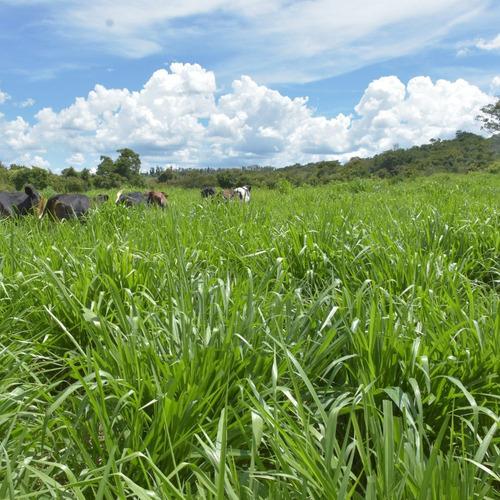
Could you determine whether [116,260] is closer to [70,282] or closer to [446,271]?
[70,282]

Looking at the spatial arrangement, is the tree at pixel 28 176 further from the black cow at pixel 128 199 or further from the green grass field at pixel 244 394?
the green grass field at pixel 244 394

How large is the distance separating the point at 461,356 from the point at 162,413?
3.38ft

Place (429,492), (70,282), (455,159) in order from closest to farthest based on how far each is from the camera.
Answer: (429,492)
(70,282)
(455,159)

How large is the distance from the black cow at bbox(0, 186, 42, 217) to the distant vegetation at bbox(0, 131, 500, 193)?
2051cm

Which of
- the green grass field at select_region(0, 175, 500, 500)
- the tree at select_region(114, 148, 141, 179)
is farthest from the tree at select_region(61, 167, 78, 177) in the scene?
the green grass field at select_region(0, 175, 500, 500)

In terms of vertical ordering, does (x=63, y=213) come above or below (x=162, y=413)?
above

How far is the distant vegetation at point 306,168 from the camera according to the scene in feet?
100

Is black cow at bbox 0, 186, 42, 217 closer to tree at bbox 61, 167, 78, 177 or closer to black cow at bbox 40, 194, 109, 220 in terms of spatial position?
black cow at bbox 40, 194, 109, 220

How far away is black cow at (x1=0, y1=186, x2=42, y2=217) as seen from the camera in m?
5.32

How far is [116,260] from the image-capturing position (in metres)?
2.20

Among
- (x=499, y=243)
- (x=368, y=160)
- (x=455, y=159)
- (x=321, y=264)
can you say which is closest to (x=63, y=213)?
(x=321, y=264)

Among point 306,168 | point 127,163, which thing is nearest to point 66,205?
point 127,163

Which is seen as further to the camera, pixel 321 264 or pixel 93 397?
pixel 321 264

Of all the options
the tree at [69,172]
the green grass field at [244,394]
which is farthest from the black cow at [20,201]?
the tree at [69,172]
